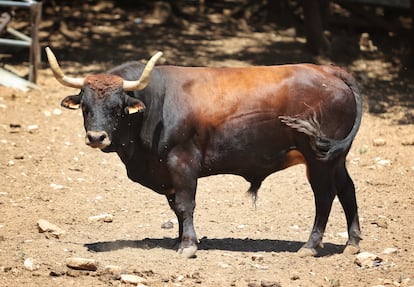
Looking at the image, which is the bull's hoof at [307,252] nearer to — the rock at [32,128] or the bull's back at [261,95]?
the bull's back at [261,95]

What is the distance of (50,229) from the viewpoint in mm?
8008

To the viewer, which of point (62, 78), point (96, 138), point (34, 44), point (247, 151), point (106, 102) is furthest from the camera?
point (34, 44)

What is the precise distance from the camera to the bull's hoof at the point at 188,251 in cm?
731

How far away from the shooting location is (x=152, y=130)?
7.30 m

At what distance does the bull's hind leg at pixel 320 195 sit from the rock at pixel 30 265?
85.2 inches

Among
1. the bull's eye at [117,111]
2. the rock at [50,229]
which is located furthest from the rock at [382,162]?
the bull's eye at [117,111]

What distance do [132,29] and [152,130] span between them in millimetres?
8421

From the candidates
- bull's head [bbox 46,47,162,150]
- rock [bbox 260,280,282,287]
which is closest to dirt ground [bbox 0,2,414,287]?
rock [bbox 260,280,282,287]

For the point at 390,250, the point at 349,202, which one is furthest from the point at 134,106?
the point at 390,250

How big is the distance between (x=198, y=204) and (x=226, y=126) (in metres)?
1.96

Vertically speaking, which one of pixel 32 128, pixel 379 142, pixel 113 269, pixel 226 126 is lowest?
pixel 32 128

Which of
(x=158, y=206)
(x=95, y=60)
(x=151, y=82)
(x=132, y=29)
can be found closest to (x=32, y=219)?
(x=158, y=206)

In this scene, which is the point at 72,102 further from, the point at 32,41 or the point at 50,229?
the point at 32,41

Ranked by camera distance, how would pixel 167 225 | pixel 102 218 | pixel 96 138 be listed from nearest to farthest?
pixel 96 138 < pixel 167 225 < pixel 102 218
